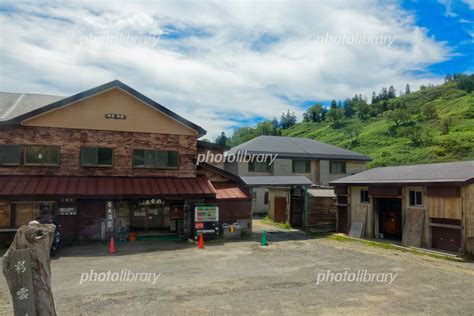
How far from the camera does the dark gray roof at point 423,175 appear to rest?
1592cm

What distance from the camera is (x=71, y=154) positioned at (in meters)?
19.9

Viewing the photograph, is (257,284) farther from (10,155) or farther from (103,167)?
(10,155)

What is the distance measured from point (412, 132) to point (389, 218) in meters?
57.8

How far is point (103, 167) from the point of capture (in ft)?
67.2

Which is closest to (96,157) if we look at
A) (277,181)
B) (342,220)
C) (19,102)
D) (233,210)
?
(19,102)

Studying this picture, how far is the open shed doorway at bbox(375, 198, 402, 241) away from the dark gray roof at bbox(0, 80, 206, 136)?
12497mm

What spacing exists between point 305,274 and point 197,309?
5085mm

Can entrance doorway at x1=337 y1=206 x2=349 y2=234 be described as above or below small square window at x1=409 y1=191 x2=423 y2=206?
below

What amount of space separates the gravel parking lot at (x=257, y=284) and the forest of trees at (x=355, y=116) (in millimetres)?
59211

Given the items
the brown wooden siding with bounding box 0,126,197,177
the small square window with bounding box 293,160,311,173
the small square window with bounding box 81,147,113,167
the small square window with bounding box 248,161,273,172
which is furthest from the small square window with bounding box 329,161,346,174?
the small square window with bounding box 81,147,113,167

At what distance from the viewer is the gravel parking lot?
29.6 ft

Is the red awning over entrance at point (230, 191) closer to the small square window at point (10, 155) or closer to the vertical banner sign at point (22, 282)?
the small square window at point (10, 155)

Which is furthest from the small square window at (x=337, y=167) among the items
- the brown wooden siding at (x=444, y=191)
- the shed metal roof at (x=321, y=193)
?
the brown wooden siding at (x=444, y=191)

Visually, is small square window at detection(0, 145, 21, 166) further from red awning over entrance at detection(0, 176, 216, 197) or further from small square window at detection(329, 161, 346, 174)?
small square window at detection(329, 161, 346, 174)
